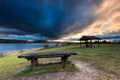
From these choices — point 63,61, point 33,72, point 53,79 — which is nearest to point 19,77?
point 33,72

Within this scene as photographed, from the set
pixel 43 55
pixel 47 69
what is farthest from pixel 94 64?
pixel 43 55

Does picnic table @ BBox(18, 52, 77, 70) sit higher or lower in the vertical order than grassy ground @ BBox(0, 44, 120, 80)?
higher

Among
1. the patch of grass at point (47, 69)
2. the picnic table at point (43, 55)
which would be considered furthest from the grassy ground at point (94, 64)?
the picnic table at point (43, 55)

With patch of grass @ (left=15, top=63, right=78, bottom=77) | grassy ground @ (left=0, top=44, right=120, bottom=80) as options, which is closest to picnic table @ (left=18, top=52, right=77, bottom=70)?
patch of grass @ (left=15, top=63, right=78, bottom=77)

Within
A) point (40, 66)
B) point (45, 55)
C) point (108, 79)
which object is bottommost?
point (108, 79)

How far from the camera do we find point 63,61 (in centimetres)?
981

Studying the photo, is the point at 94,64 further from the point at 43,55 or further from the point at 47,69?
the point at 43,55

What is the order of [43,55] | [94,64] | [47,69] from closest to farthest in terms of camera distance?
[43,55]
[47,69]
[94,64]

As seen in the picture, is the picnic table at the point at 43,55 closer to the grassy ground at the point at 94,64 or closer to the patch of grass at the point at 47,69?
the patch of grass at the point at 47,69

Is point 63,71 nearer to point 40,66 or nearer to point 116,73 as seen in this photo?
point 40,66

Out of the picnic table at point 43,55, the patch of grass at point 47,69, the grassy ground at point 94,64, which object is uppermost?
the picnic table at point 43,55

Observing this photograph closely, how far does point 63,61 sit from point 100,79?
2.86 m

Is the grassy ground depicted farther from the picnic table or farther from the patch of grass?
the picnic table

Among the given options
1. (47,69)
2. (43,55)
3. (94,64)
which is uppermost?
(43,55)
